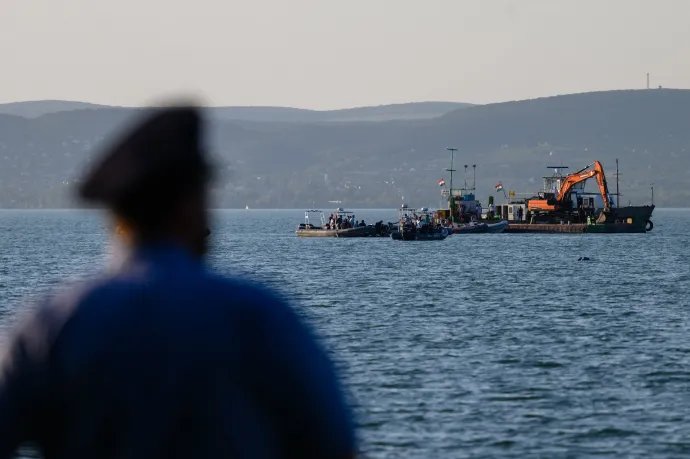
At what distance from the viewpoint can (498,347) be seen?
36.9 m

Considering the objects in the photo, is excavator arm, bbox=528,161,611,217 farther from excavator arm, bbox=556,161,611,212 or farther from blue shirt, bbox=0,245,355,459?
blue shirt, bbox=0,245,355,459

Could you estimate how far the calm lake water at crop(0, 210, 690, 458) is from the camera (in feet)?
73.9

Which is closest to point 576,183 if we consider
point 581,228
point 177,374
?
point 581,228

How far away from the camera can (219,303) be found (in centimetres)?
377

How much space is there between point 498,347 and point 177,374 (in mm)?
33594

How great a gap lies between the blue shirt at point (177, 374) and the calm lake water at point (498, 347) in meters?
0.55

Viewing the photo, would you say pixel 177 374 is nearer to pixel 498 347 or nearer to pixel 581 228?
pixel 498 347

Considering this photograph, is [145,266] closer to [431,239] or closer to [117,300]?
[117,300]

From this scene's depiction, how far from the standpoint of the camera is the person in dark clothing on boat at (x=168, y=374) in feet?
12.2

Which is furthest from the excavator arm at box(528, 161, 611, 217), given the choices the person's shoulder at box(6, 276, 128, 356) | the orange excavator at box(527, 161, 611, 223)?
the person's shoulder at box(6, 276, 128, 356)

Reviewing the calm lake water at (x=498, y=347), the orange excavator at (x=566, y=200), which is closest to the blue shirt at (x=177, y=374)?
the calm lake water at (x=498, y=347)

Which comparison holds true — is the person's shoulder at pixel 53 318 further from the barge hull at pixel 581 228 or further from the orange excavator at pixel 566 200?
the barge hull at pixel 581 228

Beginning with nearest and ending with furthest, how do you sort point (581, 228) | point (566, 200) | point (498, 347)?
point (498, 347)
point (581, 228)
point (566, 200)

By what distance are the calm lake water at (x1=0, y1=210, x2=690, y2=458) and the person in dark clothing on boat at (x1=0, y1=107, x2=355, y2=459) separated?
53cm
